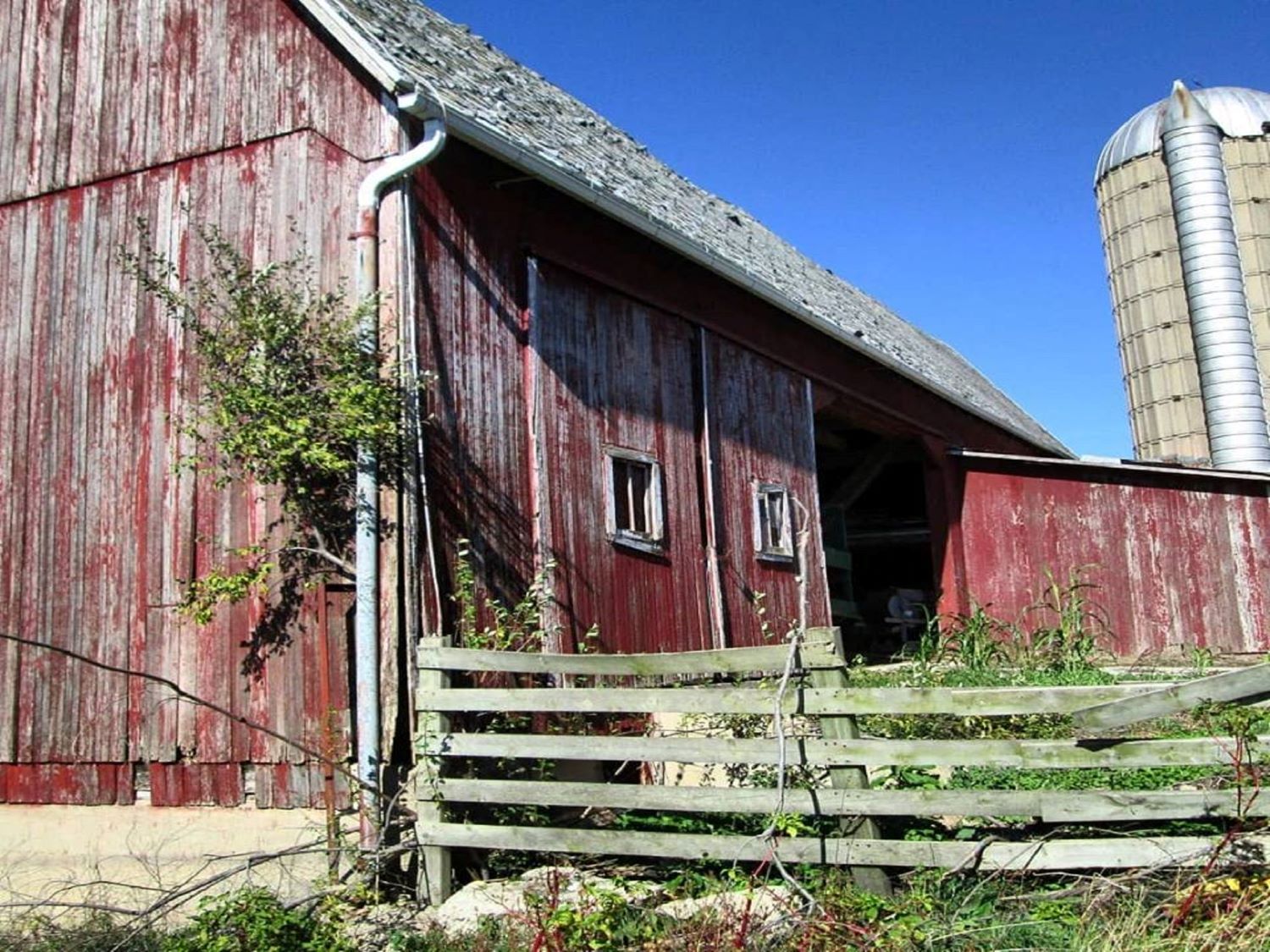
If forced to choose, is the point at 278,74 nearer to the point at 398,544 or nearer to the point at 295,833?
the point at 398,544

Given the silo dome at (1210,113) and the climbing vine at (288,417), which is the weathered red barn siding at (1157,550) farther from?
the silo dome at (1210,113)

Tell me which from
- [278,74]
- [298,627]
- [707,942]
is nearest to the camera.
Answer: [707,942]

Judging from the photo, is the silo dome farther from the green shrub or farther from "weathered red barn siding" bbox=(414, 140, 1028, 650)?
the green shrub

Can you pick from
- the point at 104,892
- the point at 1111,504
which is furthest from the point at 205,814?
the point at 1111,504

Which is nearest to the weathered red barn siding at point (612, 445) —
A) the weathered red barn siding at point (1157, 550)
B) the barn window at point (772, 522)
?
the barn window at point (772, 522)

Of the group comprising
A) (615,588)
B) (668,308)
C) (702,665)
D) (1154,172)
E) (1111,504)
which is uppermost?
(1154,172)

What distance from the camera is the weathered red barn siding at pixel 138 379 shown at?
6965 mm

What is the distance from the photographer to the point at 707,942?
430 centimetres

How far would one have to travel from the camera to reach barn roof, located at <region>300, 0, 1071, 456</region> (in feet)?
24.0

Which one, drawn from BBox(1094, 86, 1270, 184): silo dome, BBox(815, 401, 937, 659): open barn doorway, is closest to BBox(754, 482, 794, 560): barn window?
BBox(815, 401, 937, 659): open barn doorway

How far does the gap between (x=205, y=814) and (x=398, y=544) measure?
1866mm

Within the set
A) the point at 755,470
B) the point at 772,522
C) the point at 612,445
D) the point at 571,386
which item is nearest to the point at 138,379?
the point at 571,386

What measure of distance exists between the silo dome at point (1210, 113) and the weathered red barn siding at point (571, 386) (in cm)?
1755

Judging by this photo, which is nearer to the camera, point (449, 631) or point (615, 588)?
point (449, 631)
